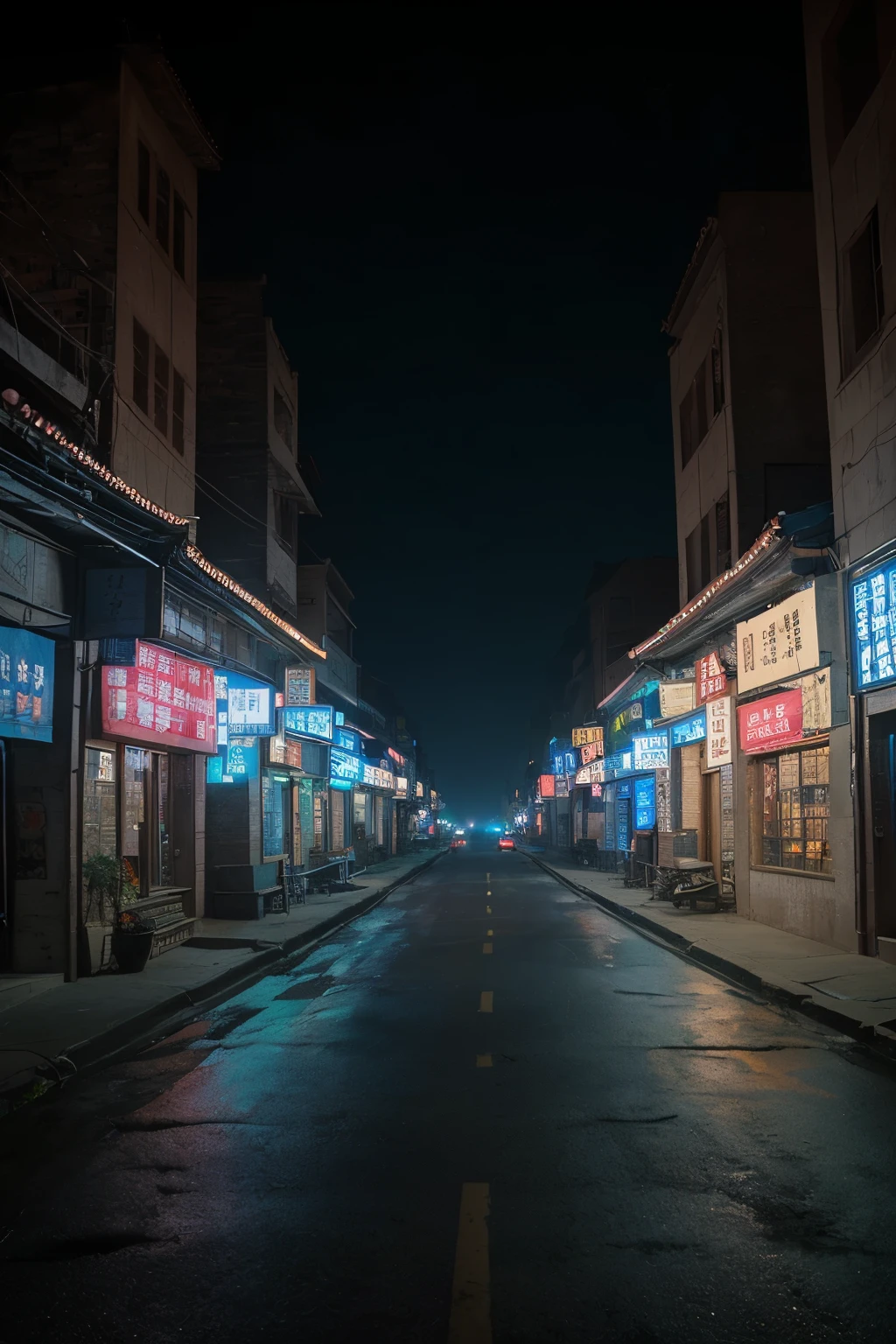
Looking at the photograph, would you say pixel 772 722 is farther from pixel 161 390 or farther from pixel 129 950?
pixel 161 390

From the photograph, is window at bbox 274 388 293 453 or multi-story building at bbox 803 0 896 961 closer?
multi-story building at bbox 803 0 896 961

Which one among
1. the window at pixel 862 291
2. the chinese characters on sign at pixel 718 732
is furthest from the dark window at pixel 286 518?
the window at pixel 862 291

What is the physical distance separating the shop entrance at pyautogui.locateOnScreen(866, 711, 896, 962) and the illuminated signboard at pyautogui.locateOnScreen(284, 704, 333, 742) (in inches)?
577

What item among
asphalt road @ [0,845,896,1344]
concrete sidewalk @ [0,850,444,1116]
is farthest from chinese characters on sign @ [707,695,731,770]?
asphalt road @ [0,845,896,1344]

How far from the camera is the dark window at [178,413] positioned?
1873cm

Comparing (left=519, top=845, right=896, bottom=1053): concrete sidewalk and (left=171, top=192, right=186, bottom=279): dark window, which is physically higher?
(left=171, top=192, right=186, bottom=279): dark window

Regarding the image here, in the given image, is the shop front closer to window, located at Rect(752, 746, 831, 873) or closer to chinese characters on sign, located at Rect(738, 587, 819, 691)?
chinese characters on sign, located at Rect(738, 587, 819, 691)

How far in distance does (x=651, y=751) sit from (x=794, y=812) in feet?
31.5

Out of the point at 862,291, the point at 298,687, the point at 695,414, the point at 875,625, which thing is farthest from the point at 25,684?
the point at 695,414

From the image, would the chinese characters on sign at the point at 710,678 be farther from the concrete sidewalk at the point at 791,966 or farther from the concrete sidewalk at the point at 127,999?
the concrete sidewalk at the point at 127,999

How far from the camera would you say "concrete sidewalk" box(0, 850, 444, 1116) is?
8258 mm

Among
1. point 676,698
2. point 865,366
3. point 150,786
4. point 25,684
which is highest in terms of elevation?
point 865,366

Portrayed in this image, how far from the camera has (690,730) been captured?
23375 millimetres

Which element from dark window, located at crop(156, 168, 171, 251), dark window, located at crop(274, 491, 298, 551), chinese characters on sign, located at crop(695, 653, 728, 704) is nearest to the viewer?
dark window, located at crop(156, 168, 171, 251)
